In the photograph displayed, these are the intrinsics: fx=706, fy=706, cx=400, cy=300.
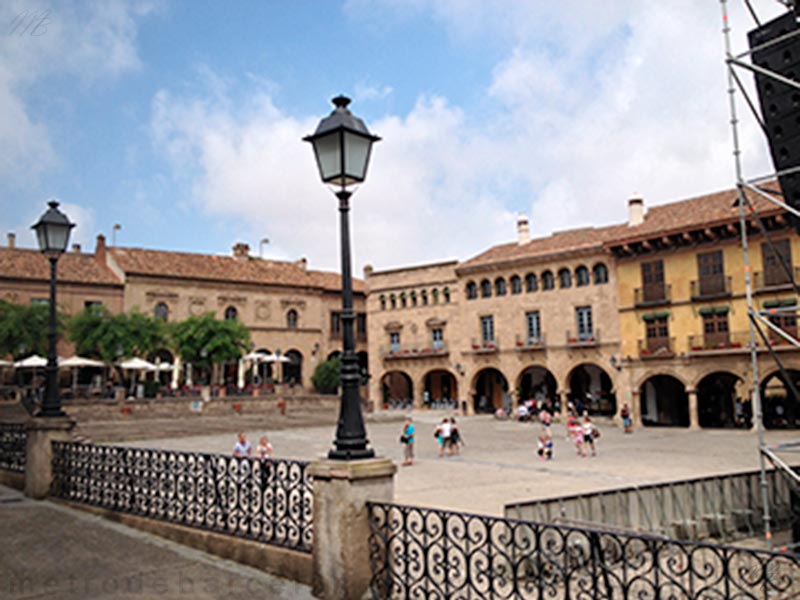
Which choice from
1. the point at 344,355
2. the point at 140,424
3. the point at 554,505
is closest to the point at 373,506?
the point at 344,355

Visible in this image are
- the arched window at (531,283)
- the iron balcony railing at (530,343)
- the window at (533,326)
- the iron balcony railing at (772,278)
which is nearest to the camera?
the iron balcony railing at (772,278)

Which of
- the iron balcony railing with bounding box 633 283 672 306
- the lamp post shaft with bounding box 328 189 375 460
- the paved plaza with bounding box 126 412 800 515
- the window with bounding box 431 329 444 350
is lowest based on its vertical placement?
the paved plaza with bounding box 126 412 800 515

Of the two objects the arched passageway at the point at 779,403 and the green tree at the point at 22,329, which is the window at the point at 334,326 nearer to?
the green tree at the point at 22,329

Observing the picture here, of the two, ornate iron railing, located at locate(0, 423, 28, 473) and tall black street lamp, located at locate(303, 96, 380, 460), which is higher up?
tall black street lamp, located at locate(303, 96, 380, 460)

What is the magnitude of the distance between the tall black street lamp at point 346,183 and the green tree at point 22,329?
35.9 meters

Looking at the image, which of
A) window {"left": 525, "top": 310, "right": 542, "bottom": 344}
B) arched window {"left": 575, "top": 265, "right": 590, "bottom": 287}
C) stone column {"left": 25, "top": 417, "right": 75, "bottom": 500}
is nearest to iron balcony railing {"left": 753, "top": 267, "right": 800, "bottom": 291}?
arched window {"left": 575, "top": 265, "right": 590, "bottom": 287}

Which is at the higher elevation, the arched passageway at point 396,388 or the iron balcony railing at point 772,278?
the iron balcony railing at point 772,278

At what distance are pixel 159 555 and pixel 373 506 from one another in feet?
10.5

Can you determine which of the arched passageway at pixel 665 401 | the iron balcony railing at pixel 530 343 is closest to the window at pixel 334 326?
the iron balcony railing at pixel 530 343

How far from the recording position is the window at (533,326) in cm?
4112

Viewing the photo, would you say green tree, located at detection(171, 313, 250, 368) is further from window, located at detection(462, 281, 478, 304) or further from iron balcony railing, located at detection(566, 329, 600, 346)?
iron balcony railing, located at detection(566, 329, 600, 346)

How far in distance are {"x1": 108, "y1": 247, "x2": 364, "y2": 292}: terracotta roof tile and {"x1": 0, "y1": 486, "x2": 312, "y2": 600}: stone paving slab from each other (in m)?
40.0

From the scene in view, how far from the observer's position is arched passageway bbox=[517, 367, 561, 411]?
140 feet

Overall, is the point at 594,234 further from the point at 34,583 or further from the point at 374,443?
the point at 34,583
